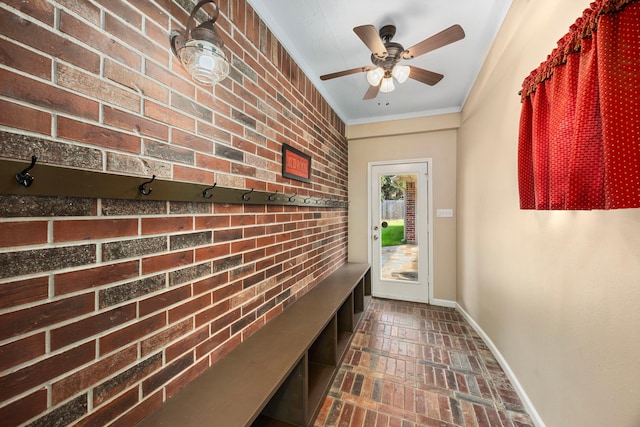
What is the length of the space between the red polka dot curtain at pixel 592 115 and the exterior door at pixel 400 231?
223 cm

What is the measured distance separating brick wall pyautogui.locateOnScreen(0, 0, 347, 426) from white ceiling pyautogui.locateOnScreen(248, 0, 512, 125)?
0.43 meters

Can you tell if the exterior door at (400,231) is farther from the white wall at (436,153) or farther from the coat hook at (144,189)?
the coat hook at (144,189)

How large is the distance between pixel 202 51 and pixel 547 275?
213cm

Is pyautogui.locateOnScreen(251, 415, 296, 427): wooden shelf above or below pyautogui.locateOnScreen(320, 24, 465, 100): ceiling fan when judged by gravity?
below

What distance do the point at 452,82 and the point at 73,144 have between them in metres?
3.17

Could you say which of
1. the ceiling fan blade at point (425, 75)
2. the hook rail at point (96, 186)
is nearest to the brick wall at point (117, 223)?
the hook rail at point (96, 186)

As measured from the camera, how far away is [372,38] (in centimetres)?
158

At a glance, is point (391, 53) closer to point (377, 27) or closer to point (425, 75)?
point (377, 27)


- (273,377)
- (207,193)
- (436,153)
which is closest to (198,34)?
(207,193)

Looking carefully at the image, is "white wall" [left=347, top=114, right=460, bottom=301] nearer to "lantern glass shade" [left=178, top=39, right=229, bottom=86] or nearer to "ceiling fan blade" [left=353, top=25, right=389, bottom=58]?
"ceiling fan blade" [left=353, top=25, right=389, bottom=58]

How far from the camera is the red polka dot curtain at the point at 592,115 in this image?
80 cm

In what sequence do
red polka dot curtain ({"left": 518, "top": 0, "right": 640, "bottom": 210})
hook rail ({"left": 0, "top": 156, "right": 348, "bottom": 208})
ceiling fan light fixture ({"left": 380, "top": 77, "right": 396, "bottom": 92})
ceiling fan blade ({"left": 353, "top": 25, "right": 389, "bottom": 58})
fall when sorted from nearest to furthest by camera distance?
hook rail ({"left": 0, "top": 156, "right": 348, "bottom": 208}) < red polka dot curtain ({"left": 518, "top": 0, "right": 640, "bottom": 210}) < ceiling fan blade ({"left": 353, "top": 25, "right": 389, "bottom": 58}) < ceiling fan light fixture ({"left": 380, "top": 77, "right": 396, "bottom": 92})

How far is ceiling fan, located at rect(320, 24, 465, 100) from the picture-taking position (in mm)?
1554

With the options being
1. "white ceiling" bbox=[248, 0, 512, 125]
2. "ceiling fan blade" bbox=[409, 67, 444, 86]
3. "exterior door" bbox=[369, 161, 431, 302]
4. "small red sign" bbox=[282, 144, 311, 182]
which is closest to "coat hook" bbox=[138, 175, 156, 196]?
"small red sign" bbox=[282, 144, 311, 182]
